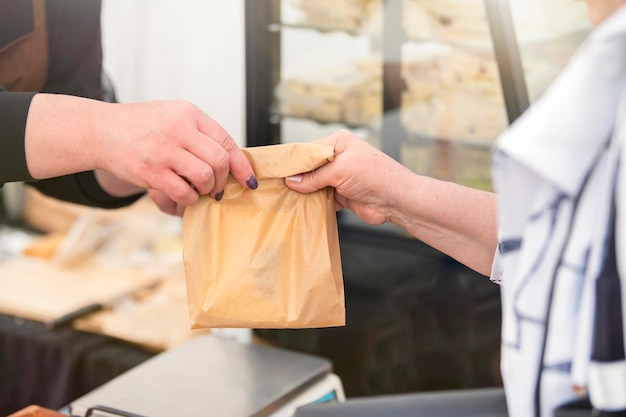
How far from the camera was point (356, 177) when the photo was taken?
1.18 m

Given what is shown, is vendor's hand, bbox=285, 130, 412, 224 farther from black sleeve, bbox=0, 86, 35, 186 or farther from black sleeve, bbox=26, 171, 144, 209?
black sleeve, bbox=26, 171, 144, 209

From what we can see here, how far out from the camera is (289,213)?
3.77 ft

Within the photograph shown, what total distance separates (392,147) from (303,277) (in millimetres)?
1518

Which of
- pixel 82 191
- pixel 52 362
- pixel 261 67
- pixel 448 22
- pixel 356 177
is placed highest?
pixel 448 22

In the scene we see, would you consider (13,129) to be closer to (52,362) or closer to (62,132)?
(62,132)

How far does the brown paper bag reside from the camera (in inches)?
44.0

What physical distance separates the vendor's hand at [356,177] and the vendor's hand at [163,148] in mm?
135

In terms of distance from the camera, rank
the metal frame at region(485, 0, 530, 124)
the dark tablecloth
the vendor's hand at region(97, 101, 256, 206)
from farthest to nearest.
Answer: the dark tablecloth
the metal frame at region(485, 0, 530, 124)
the vendor's hand at region(97, 101, 256, 206)

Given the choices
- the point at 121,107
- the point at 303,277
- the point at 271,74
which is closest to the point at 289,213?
the point at 303,277

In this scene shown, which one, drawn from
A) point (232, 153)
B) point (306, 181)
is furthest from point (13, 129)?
point (306, 181)

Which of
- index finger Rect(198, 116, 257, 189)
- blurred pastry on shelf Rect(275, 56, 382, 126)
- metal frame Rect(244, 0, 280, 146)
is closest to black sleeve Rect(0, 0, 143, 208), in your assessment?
index finger Rect(198, 116, 257, 189)

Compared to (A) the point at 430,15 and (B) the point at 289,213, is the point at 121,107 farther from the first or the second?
(A) the point at 430,15

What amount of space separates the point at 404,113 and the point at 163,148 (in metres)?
1.57

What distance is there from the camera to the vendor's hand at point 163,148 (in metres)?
1.05
